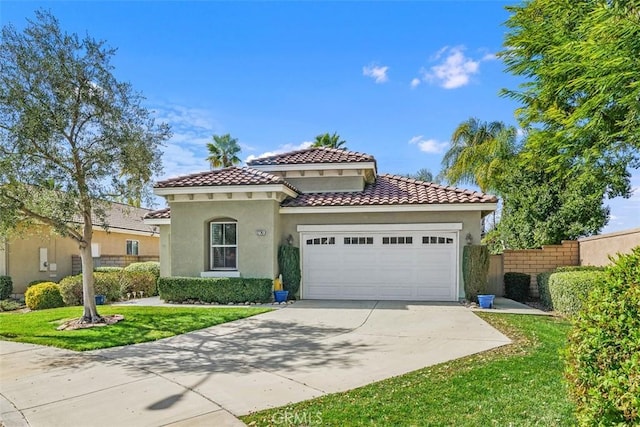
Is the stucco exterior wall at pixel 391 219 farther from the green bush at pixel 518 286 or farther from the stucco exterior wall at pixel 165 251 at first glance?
the stucco exterior wall at pixel 165 251

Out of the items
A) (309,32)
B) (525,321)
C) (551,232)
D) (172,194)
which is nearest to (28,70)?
(172,194)

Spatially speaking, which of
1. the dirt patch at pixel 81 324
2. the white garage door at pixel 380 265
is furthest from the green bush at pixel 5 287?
the white garage door at pixel 380 265

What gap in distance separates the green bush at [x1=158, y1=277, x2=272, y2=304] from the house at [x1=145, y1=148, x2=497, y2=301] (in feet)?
1.60

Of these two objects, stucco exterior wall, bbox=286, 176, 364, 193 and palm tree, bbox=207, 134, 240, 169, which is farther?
palm tree, bbox=207, 134, 240, 169

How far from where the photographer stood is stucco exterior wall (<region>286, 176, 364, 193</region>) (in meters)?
16.7

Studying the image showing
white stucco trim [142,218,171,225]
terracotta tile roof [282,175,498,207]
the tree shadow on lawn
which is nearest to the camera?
the tree shadow on lawn

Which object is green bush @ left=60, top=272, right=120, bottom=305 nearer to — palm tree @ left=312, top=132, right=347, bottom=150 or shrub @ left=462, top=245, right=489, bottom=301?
shrub @ left=462, top=245, right=489, bottom=301

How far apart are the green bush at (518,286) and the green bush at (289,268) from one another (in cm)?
832

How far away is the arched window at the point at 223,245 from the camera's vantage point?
1547cm

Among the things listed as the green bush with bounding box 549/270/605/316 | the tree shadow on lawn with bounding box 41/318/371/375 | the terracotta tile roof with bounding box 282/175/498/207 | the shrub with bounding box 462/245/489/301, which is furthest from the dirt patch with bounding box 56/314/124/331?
the green bush with bounding box 549/270/605/316

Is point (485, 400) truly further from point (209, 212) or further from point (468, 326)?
point (209, 212)

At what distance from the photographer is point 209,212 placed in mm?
15258

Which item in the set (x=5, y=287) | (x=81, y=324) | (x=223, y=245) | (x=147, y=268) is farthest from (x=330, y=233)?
(x=5, y=287)

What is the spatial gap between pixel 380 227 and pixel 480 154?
17.9m
